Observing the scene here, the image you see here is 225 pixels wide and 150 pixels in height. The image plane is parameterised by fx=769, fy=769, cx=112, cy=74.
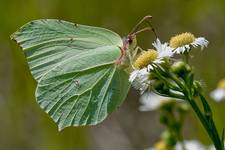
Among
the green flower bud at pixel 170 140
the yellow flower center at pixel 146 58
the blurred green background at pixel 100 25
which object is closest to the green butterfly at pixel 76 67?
the yellow flower center at pixel 146 58

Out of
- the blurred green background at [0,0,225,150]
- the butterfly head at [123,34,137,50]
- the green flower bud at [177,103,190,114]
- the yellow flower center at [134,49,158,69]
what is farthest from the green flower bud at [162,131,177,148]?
the blurred green background at [0,0,225,150]

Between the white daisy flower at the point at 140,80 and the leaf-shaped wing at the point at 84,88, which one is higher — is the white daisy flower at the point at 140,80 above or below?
above

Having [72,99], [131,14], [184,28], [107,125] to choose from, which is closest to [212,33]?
[184,28]

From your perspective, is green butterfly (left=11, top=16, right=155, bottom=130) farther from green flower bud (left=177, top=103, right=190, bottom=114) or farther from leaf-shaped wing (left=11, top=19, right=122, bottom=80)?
green flower bud (left=177, top=103, right=190, bottom=114)

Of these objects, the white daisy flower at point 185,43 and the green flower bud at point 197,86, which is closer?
the green flower bud at point 197,86

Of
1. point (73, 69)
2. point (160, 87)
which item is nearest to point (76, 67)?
point (73, 69)

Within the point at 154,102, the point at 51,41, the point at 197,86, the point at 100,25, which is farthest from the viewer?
the point at 100,25

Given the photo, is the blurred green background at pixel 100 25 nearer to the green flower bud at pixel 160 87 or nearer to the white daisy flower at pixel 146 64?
the white daisy flower at pixel 146 64

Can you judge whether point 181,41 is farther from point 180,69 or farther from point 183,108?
point 183,108
